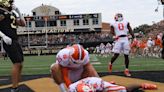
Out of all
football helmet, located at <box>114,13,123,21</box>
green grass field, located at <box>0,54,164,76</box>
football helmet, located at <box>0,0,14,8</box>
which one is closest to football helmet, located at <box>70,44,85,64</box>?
football helmet, located at <box>0,0,14,8</box>

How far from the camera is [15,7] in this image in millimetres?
7223

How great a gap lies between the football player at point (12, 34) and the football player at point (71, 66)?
5.21 ft

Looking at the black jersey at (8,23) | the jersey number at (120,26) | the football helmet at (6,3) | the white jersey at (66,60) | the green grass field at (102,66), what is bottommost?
the green grass field at (102,66)

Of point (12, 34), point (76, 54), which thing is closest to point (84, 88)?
point (76, 54)

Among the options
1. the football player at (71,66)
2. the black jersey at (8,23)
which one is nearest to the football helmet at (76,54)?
the football player at (71,66)

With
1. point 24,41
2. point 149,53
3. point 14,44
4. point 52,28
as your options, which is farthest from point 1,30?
point 52,28

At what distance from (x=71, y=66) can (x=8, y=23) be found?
2.17 m

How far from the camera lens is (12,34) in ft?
23.0

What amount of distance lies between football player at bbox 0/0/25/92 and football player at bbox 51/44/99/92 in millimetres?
1588

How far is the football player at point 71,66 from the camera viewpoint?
5.08 m

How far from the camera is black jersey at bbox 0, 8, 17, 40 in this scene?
6977 millimetres

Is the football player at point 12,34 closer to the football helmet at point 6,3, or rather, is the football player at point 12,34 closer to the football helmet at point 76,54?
the football helmet at point 6,3

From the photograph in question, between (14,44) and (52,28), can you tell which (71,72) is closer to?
(14,44)

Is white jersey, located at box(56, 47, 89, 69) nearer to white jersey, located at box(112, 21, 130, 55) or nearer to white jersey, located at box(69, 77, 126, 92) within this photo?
white jersey, located at box(69, 77, 126, 92)
